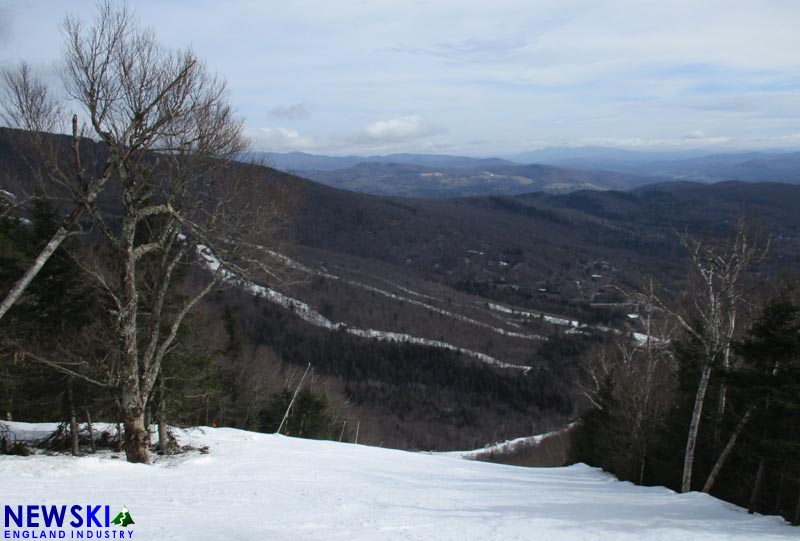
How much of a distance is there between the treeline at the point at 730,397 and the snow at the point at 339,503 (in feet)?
6.64

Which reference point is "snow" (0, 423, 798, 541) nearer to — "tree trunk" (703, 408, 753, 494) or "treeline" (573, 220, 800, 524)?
"tree trunk" (703, 408, 753, 494)

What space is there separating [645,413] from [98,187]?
22.1m

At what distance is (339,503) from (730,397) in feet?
44.8

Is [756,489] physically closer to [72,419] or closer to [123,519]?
[123,519]

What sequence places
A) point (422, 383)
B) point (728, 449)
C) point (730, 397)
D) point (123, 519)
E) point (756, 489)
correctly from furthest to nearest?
point (422, 383)
point (730, 397)
point (728, 449)
point (756, 489)
point (123, 519)

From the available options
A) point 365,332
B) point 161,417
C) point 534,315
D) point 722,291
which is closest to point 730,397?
point 722,291

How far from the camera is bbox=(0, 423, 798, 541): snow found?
7.88m

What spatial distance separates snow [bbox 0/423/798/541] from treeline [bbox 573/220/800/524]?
79.6 inches

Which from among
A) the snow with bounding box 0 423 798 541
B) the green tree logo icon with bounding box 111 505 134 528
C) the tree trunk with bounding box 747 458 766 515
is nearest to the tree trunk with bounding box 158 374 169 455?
the snow with bounding box 0 423 798 541

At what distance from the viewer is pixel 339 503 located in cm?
968

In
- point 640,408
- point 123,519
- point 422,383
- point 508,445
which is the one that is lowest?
point 508,445

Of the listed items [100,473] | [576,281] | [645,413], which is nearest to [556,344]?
[576,281]

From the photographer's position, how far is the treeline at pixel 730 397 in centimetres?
1305

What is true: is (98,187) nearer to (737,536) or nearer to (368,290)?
(737,536)
